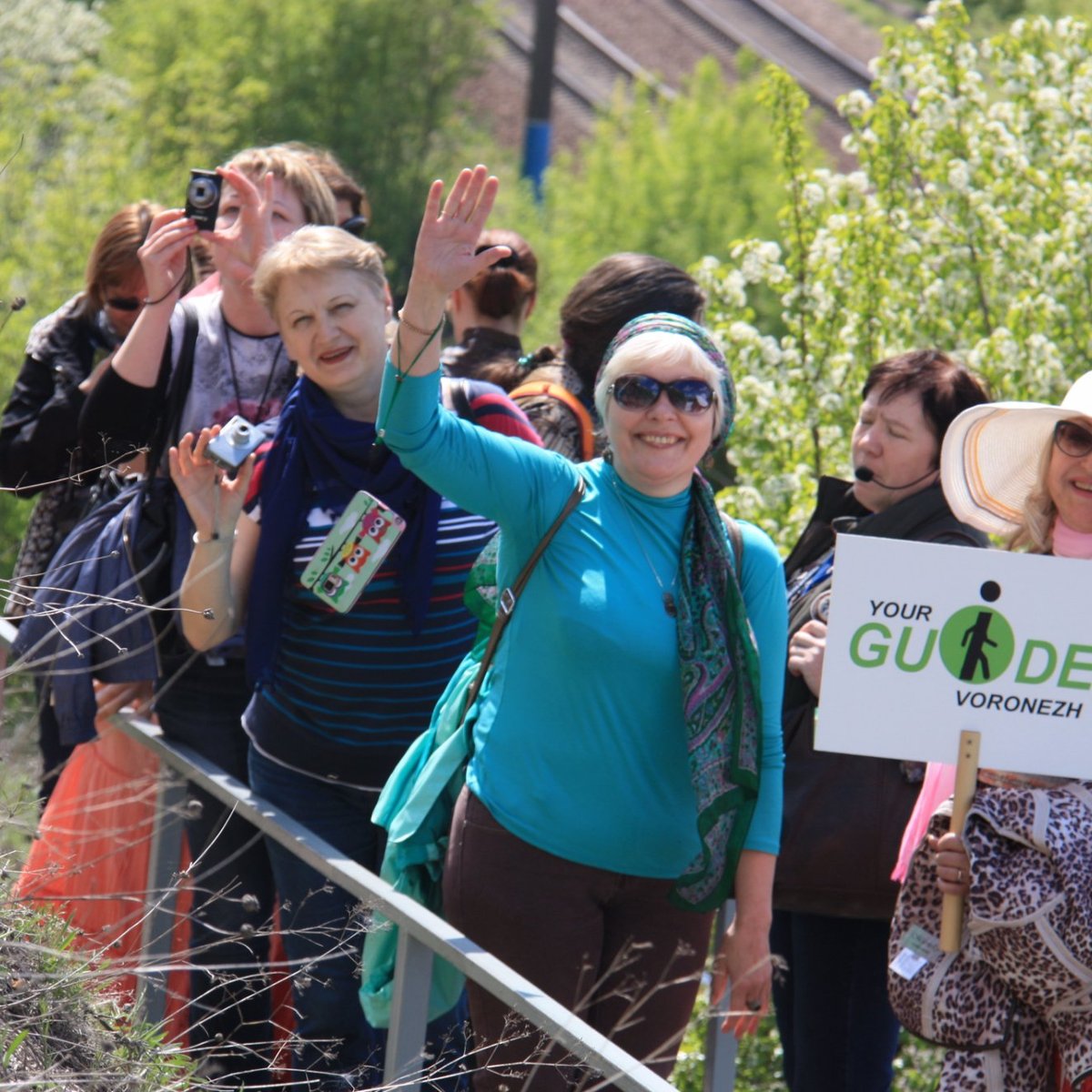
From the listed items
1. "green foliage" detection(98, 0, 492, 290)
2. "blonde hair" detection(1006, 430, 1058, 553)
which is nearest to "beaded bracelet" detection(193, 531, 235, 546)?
"blonde hair" detection(1006, 430, 1058, 553)

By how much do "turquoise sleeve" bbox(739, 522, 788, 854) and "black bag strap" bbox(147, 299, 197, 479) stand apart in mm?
1464

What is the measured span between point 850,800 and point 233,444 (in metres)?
1.52

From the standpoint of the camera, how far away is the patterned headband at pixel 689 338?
11.5ft

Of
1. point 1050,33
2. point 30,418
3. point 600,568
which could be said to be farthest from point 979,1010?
point 1050,33

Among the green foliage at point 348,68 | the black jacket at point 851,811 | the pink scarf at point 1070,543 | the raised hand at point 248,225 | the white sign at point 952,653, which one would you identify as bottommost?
the black jacket at point 851,811

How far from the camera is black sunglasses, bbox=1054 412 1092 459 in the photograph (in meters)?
3.32

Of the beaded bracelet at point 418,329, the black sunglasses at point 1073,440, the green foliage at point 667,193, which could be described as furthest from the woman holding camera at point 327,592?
the green foliage at point 667,193

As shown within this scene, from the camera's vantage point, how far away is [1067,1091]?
305 cm

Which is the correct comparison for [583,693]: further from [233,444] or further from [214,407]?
[214,407]

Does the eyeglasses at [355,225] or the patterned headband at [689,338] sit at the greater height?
the eyeglasses at [355,225]

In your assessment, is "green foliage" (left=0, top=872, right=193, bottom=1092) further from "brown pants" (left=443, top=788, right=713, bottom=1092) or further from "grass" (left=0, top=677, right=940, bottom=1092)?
"brown pants" (left=443, top=788, right=713, bottom=1092)

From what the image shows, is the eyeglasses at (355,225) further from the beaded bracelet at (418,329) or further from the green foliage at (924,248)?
the green foliage at (924,248)

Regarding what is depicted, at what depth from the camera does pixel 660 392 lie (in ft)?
11.1

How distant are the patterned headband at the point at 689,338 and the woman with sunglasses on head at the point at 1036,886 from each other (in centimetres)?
59
